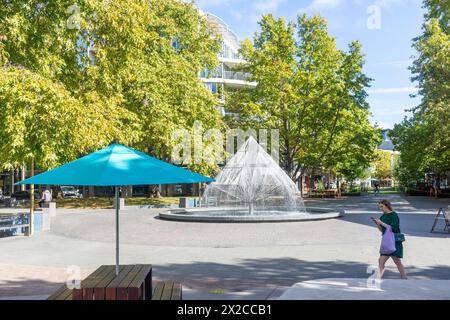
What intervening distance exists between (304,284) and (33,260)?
7.00m

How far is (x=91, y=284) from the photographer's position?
209 inches

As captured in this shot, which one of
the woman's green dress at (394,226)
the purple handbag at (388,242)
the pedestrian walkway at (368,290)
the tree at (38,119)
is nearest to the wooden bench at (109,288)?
the pedestrian walkway at (368,290)

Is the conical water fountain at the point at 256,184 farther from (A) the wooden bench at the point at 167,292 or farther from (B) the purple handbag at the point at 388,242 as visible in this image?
(A) the wooden bench at the point at 167,292

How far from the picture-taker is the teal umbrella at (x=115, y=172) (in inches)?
236

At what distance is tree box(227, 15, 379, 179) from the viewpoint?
39.6 m

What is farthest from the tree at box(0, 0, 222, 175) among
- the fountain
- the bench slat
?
the fountain

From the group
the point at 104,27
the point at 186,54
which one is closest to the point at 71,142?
the point at 104,27

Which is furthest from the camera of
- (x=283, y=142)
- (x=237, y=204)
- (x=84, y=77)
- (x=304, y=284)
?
(x=283, y=142)

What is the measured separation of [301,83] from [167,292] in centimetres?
3580

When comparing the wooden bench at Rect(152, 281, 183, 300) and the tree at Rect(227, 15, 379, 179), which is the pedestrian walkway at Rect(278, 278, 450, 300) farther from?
the tree at Rect(227, 15, 379, 179)

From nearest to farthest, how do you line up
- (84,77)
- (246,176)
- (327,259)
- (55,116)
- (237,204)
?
(327,259) < (55,116) < (84,77) < (246,176) < (237,204)

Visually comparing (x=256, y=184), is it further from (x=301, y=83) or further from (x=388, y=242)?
(x=301, y=83)

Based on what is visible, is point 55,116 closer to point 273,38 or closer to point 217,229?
point 217,229

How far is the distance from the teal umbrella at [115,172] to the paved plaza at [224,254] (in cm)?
230
